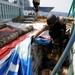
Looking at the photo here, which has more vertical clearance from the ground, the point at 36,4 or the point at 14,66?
the point at 36,4

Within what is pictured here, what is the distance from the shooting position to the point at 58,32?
3.18 meters

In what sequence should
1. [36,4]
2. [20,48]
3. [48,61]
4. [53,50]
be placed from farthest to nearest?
[36,4], [48,61], [53,50], [20,48]

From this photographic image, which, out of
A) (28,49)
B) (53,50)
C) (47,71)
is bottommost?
(47,71)

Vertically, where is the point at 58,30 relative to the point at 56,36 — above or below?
above

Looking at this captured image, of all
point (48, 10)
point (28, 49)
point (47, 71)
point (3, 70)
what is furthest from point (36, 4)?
point (3, 70)

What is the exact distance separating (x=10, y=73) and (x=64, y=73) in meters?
1.59

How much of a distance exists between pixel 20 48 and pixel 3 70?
1.46 ft

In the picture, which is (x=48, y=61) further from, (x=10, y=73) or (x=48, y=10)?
(x=48, y=10)

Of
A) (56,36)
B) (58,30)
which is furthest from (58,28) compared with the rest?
(56,36)

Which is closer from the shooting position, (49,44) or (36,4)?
(49,44)

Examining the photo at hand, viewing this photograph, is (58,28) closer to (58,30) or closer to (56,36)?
(58,30)

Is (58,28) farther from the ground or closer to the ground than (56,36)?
farther from the ground

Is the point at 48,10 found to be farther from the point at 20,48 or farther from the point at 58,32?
the point at 20,48

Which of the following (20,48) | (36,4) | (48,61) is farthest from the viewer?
(36,4)
